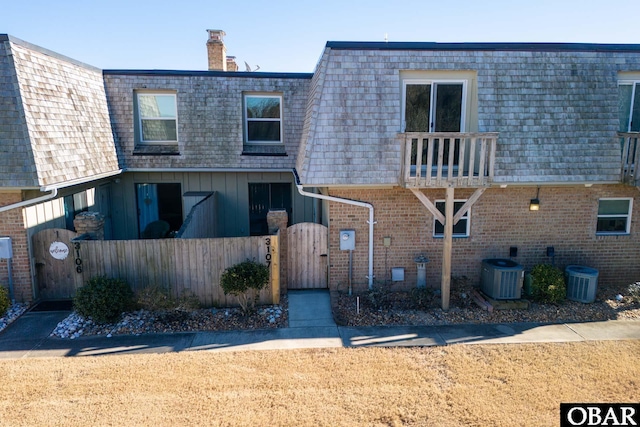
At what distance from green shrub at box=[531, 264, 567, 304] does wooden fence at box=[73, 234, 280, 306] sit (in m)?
5.61

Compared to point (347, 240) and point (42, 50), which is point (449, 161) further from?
point (42, 50)

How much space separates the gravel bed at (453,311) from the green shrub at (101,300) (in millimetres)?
4219

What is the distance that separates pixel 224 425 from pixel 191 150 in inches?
327

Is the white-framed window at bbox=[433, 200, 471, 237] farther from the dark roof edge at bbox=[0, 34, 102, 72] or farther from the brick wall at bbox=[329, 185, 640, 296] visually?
the dark roof edge at bbox=[0, 34, 102, 72]

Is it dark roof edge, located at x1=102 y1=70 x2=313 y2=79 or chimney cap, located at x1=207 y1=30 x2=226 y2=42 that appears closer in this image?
dark roof edge, located at x1=102 y1=70 x2=313 y2=79

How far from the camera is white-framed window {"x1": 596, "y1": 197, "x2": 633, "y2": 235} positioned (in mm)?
10188

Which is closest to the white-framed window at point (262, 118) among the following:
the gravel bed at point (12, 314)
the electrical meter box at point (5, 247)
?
the electrical meter box at point (5, 247)

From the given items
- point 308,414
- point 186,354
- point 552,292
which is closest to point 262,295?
point 186,354

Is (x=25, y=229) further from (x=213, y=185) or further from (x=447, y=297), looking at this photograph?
(x=447, y=297)

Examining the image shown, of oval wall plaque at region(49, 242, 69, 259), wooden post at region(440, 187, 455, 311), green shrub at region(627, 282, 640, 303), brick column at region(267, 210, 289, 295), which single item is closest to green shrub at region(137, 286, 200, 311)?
oval wall plaque at region(49, 242, 69, 259)

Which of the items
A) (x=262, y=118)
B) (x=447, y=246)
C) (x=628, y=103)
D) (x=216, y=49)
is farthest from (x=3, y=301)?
(x=628, y=103)

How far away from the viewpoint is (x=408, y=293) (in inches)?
393

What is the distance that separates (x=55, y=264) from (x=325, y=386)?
648 cm

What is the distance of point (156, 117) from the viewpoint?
1225 cm
